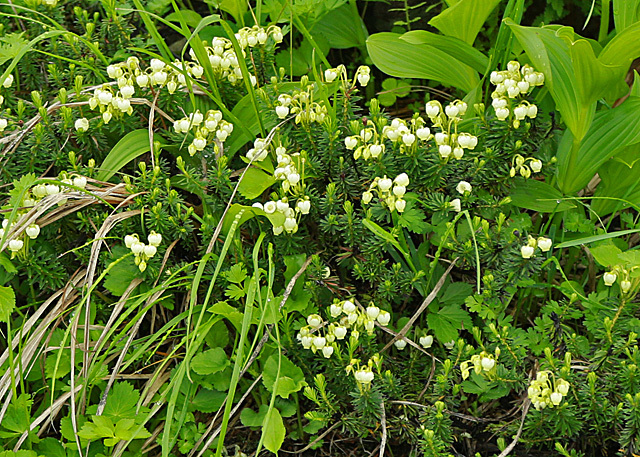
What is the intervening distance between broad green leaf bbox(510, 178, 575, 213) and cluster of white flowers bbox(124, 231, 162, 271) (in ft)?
3.52

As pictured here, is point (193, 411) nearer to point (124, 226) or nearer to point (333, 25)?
point (124, 226)

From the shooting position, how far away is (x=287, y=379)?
165 cm

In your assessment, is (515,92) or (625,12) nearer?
(515,92)

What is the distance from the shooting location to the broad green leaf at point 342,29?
264 centimetres

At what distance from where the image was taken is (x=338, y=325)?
5.49ft

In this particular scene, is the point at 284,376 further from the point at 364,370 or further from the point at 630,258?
the point at 630,258

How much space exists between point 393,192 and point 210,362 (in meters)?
0.68

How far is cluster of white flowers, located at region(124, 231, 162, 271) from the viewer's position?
5.70 ft

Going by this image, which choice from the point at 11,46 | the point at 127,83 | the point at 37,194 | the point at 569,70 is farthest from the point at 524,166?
the point at 11,46

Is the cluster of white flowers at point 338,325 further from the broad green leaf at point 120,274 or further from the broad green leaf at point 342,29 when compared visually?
the broad green leaf at point 342,29

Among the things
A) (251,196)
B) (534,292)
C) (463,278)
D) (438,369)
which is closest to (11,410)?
(251,196)

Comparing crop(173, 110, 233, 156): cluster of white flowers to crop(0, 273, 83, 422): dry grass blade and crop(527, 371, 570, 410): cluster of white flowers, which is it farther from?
crop(527, 371, 570, 410): cluster of white flowers

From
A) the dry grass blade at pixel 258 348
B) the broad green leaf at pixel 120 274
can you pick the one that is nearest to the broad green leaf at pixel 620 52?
the dry grass blade at pixel 258 348

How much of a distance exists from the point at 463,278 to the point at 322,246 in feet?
1.48
